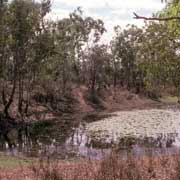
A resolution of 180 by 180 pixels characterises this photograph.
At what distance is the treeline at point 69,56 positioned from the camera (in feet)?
85.7

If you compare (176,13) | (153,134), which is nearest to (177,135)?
(153,134)

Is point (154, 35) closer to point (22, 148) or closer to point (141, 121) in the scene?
point (22, 148)

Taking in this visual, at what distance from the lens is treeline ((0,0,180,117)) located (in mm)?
26109

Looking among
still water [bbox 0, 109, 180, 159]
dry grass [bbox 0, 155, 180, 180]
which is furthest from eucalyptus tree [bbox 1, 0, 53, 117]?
dry grass [bbox 0, 155, 180, 180]

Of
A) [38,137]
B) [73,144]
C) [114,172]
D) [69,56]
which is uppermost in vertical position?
[69,56]

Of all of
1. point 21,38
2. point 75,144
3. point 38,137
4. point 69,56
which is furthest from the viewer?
point 69,56

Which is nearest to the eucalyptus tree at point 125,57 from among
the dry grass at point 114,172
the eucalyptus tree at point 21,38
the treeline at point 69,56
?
the treeline at point 69,56

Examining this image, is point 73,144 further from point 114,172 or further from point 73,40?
point 73,40

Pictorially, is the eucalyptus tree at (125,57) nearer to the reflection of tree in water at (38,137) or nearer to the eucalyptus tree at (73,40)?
the eucalyptus tree at (73,40)

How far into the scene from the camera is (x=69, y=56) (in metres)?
78.3

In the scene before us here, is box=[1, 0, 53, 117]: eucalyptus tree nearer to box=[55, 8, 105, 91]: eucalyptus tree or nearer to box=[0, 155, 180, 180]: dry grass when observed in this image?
box=[55, 8, 105, 91]: eucalyptus tree

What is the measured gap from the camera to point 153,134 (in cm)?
3812

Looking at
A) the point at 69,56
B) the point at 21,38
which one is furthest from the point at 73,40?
the point at 21,38

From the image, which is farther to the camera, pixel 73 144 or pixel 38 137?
pixel 38 137
